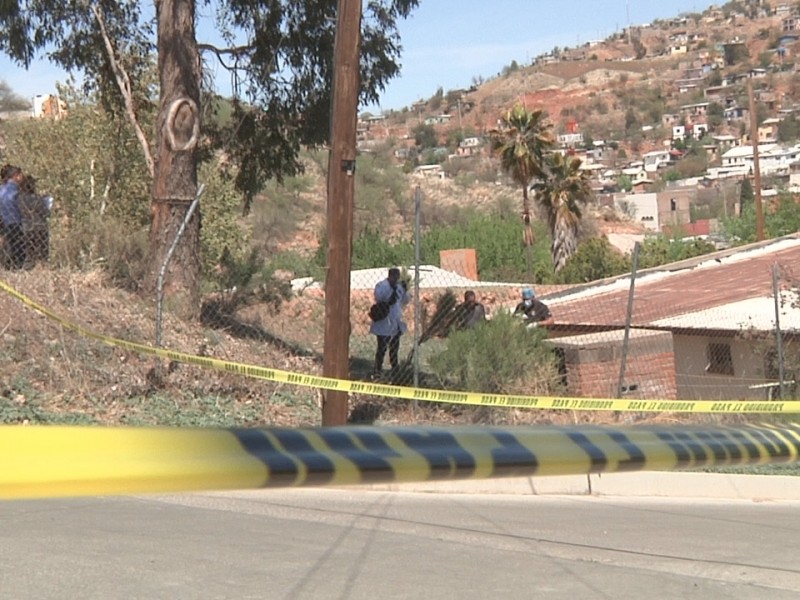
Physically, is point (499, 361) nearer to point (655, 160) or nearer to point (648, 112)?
point (655, 160)

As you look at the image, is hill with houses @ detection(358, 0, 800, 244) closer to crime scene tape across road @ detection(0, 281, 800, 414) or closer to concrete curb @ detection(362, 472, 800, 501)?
crime scene tape across road @ detection(0, 281, 800, 414)

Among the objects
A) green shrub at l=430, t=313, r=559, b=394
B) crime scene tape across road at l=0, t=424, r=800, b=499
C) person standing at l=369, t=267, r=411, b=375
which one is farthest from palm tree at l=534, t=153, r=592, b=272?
crime scene tape across road at l=0, t=424, r=800, b=499

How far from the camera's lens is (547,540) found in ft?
25.8

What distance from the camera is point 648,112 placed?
165m

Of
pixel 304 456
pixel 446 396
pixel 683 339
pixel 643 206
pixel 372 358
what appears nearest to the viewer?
pixel 304 456

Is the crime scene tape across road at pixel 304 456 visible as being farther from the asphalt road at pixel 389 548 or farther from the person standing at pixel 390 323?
the person standing at pixel 390 323

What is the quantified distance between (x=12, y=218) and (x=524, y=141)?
1432 inches

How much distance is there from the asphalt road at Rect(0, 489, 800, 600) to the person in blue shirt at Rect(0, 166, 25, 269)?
5736 millimetres

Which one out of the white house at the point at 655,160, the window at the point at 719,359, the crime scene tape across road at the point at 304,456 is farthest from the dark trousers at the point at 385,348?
the white house at the point at 655,160

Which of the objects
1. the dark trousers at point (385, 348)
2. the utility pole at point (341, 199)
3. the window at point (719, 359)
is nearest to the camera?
the utility pole at point (341, 199)

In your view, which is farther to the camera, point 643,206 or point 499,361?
point 643,206

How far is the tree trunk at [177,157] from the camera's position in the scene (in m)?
14.9

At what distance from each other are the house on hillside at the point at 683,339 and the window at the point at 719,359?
0.05 feet

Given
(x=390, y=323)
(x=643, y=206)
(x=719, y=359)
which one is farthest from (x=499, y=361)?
(x=643, y=206)
